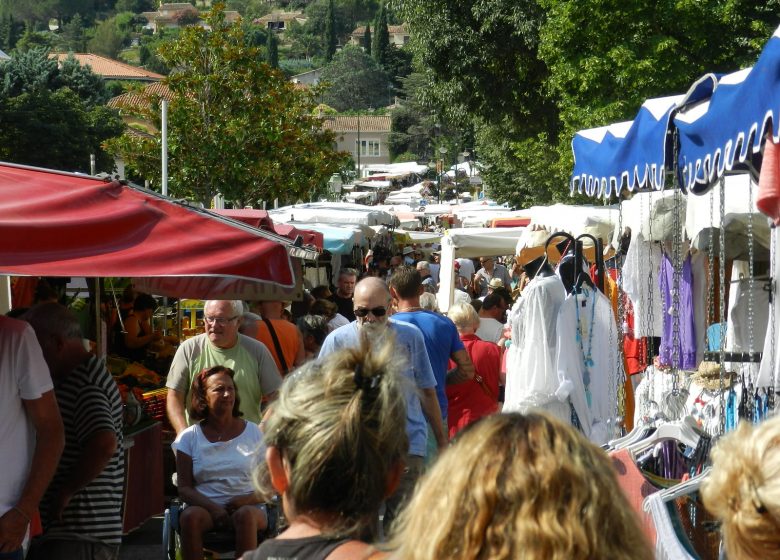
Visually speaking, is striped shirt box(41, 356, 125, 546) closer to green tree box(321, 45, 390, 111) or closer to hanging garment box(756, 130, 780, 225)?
hanging garment box(756, 130, 780, 225)

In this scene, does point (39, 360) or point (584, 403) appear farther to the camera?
point (584, 403)

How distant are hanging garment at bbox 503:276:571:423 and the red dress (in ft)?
2.27

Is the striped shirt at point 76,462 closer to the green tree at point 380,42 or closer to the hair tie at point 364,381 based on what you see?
the hair tie at point 364,381

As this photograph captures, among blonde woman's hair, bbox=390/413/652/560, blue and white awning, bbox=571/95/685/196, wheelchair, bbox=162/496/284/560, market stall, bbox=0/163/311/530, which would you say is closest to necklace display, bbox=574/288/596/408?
blue and white awning, bbox=571/95/685/196

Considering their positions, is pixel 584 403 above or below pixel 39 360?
below

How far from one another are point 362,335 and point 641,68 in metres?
16.3

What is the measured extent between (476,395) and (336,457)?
224 inches

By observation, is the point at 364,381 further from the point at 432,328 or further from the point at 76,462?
the point at 432,328

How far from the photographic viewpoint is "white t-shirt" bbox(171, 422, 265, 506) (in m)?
6.38

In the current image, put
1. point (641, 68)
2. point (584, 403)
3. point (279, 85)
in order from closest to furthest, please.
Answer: point (584, 403)
point (641, 68)
point (279, 85)

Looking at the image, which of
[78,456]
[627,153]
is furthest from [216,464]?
[627,153]

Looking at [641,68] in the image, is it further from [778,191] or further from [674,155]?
[778,191]

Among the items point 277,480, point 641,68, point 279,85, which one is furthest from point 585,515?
point 279,85

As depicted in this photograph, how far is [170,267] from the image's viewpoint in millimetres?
3996
